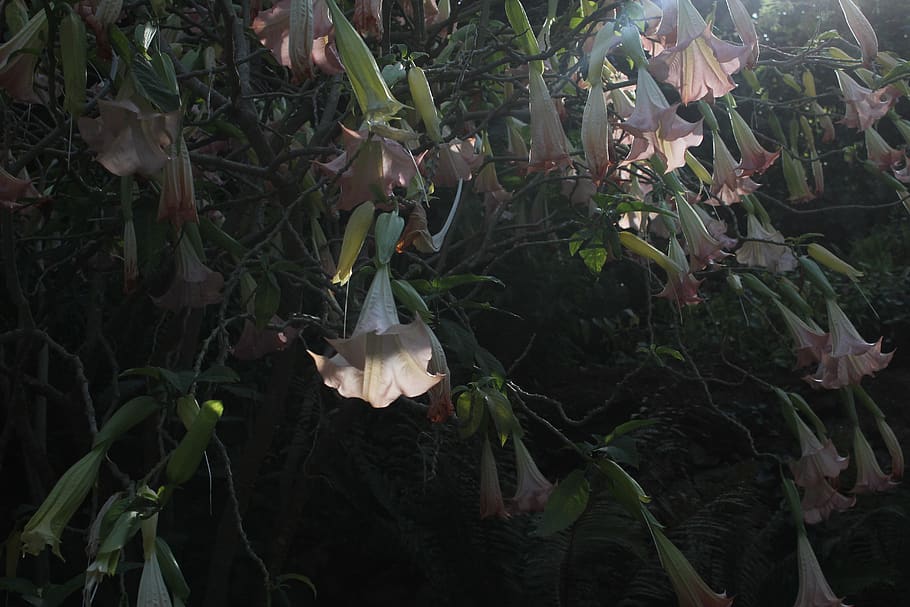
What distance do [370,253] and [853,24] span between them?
1522 millimetres

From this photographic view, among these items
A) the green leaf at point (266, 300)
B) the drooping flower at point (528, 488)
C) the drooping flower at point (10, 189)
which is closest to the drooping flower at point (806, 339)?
the drooping flower at point (528, 488)

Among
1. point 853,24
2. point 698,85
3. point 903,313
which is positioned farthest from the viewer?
point 903,313

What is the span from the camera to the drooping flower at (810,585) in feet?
6.01

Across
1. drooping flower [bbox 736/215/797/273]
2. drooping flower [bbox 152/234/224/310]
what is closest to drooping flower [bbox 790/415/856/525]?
drooping flower [bbox 736/215/797/273]

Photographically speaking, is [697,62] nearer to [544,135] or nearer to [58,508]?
[544,135]

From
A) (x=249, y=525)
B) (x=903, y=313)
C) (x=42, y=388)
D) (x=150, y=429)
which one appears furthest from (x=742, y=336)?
(x=42, y=388)

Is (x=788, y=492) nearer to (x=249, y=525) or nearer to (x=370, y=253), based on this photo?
(x=370, y=253)

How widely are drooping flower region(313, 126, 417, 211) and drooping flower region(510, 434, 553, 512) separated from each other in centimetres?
80

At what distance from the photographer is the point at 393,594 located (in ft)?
9.11

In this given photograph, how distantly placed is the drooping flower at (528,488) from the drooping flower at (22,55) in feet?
3.58

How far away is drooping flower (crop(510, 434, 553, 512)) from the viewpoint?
1637mm

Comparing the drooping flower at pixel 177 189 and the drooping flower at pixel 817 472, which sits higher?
the drooping flower at pixel 177 189

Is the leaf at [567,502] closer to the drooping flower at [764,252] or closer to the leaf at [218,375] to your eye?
the leaf at [218,375]

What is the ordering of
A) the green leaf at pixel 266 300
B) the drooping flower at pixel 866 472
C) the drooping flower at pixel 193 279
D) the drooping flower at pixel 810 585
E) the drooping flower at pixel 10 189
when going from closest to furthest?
the drooping flower at pixel 10 189 < the green leaf at pixel 266 300 < the drooping flower at pixel 193 279 < the drooping flower at pixel 810 585 < the drooping flower at pixel 866 472
